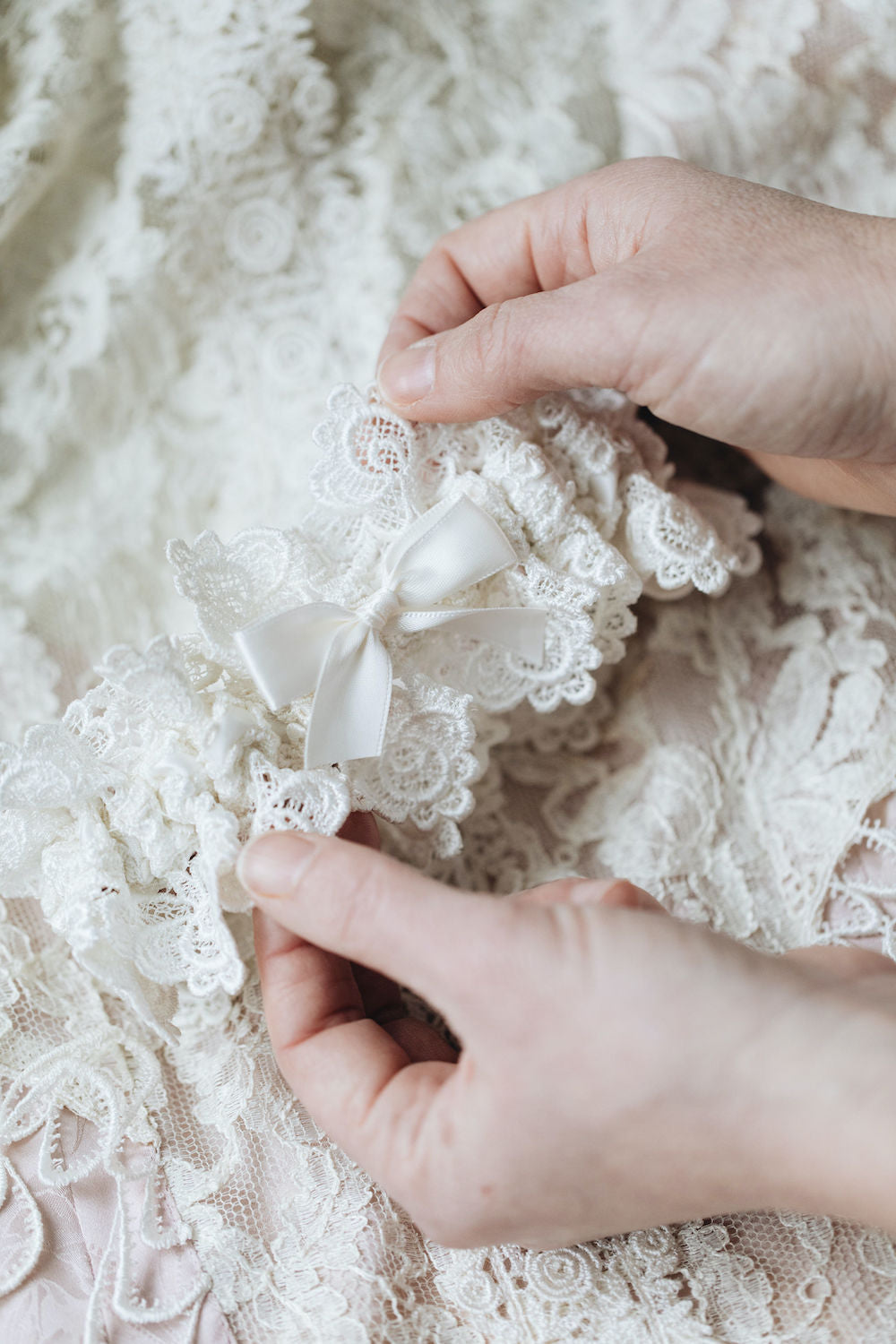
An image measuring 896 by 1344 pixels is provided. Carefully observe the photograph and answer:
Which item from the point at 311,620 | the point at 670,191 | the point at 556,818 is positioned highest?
the point at 670,191

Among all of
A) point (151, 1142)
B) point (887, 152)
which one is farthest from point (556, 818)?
point (887, 152)

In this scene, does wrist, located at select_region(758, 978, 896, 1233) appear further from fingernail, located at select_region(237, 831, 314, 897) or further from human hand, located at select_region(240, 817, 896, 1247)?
fingernail, located at select_region(237, 831, 314, 897)

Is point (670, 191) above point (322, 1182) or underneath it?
above

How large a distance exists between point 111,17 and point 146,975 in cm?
98

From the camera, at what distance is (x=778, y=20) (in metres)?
1.03

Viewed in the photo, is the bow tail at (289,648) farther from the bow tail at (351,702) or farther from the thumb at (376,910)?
the thumb at (376,910)

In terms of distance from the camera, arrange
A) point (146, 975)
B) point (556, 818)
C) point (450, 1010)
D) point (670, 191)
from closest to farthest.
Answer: point (450, 1010) < point (146, 975) < point (670, 191) < point (556, 818)

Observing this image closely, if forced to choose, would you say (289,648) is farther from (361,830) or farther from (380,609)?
(361,830)

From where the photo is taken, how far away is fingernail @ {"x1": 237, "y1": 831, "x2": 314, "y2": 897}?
2.21ft

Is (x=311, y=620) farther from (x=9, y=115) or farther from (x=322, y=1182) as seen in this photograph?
(x=9, y=115)

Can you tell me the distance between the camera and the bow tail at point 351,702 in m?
0.77

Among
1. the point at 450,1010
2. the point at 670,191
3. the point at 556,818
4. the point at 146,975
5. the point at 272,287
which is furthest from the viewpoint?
the point at 272,287

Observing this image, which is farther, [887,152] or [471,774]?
[887,152]

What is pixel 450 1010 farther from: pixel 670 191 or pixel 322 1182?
pixel 670 191
